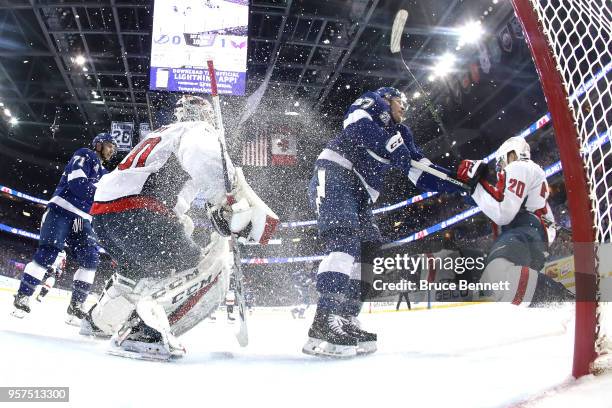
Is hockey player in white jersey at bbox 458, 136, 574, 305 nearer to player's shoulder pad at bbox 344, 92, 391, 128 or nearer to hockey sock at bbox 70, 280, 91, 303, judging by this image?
player's shoulder pad at bbox 344, 92, 391, 128

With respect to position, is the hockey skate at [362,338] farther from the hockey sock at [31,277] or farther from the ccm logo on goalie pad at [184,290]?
the hockey sock at [31,277]

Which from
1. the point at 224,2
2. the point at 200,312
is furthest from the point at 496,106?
the point at 200,312

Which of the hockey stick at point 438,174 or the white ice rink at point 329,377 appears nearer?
the white ice rink at point 329,377

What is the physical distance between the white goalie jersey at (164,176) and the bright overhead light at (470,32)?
7.76 metres

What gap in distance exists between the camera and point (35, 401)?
38.5 inches

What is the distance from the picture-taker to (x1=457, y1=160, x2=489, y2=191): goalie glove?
2068 mm

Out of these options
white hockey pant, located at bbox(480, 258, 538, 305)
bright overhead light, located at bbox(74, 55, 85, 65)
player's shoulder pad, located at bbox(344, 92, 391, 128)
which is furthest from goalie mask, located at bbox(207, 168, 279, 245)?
bright overhead light, located at bbox(74, 55, 85, 65)

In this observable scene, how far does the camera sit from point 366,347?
6.50 ft

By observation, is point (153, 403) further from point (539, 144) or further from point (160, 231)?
point (539, 144)

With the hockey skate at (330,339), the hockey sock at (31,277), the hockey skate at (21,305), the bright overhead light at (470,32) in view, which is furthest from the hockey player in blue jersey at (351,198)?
the bright overhead light at (470,32)

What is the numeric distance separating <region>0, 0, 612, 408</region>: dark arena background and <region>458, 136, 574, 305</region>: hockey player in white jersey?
136 millimetres

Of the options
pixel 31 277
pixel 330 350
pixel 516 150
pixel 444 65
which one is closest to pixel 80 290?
pixel 31 277

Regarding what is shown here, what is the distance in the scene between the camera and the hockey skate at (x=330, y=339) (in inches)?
72.6

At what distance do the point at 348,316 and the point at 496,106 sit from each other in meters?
9.05
